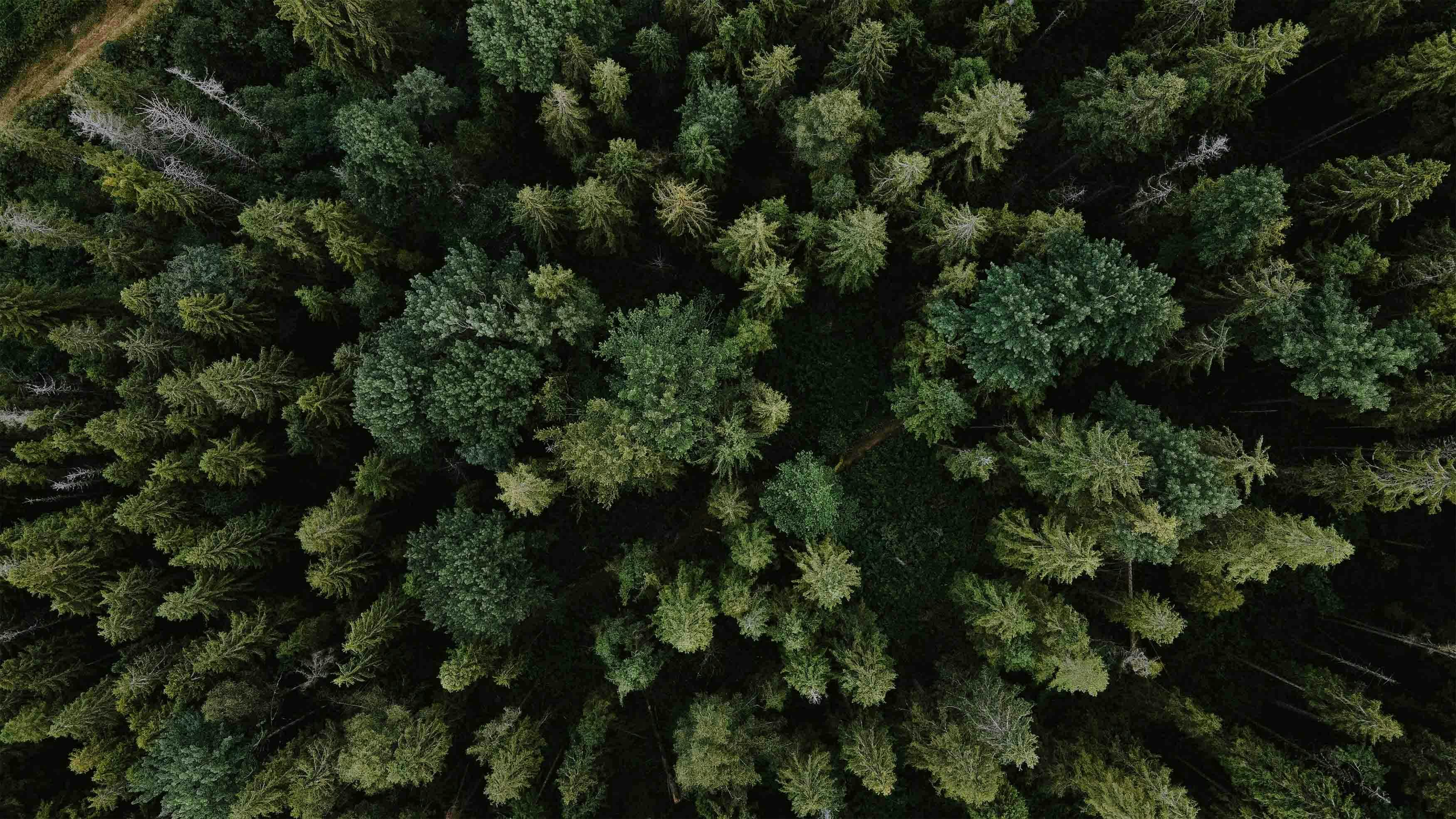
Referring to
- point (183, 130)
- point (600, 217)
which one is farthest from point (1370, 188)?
point (183, 130)

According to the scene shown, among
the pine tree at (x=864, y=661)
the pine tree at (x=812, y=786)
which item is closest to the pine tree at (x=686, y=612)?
the pine tree at (x=864, y=661)

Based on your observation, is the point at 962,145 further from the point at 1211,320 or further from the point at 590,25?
the point at 590,25

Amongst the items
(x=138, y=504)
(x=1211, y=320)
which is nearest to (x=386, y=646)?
(x=138, y=504)

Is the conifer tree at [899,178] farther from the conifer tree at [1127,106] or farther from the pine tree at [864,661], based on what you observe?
the pine tree at [864,661]

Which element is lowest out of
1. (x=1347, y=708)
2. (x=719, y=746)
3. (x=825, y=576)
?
(x=719, y=746)

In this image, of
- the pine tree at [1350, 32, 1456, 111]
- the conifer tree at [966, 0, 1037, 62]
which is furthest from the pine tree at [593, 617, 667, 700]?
the pine tree at [1350, 32, 1456, 111]

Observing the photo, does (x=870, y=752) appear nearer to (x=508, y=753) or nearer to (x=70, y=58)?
(x=508, y=753)

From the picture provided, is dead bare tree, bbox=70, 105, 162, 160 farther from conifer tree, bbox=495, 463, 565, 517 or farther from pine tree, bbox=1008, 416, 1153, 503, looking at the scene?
pine tree, bbox=1008, 416, 1153, 503
